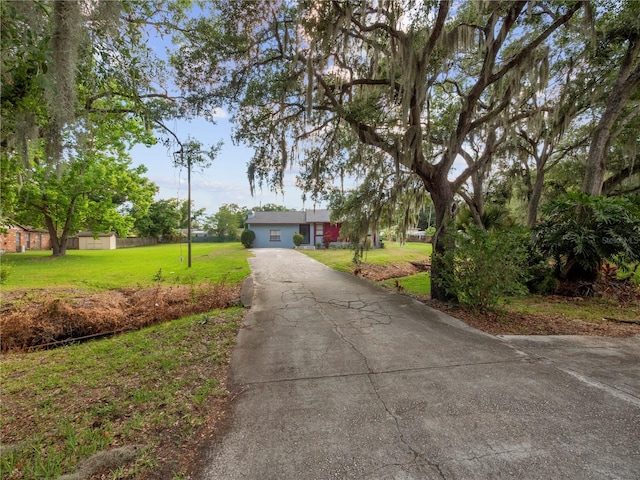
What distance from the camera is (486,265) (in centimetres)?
526

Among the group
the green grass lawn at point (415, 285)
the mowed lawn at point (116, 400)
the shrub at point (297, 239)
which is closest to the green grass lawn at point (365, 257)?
the green grass lawn at point (415, 285)

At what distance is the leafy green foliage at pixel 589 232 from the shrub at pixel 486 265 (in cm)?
248

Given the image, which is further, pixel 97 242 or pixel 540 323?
pixel 97 242

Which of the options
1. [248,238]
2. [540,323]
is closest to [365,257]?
[540,323]

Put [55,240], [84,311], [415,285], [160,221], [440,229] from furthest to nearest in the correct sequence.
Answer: [160,221] → [55,240] → [415,285] → [440,229] → [84,311]

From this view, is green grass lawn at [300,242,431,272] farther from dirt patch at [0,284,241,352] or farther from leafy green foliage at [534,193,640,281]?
dirt patch at [0,284,241,352]

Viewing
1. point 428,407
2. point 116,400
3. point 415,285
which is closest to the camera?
point 428,407

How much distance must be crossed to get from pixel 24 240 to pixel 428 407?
3614 centimetres

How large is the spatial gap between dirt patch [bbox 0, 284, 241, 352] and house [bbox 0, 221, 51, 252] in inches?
756

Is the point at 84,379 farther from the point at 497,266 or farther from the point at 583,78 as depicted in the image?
the point at 583,78

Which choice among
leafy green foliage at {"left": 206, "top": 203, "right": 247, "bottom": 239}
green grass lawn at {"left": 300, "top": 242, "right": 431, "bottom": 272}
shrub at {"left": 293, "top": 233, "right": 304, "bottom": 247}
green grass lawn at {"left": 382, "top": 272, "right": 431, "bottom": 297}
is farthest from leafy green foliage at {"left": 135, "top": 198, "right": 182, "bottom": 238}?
green grass lawn at {"left": 382, "top": 272, "right": 431, "bottom": 297}

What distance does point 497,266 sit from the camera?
5203 millimetres

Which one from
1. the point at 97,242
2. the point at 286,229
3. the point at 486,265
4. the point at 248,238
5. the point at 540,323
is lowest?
the point at 540,323

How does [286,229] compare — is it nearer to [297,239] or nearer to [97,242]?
[297,239]
